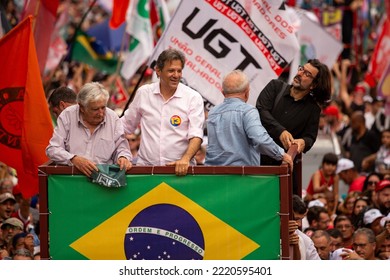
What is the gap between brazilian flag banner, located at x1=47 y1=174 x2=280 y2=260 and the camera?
36.4 feet

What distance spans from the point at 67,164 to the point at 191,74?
164 inches

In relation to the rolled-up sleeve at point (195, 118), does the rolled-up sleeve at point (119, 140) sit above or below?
below

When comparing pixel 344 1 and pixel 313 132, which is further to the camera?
pixel 344 1

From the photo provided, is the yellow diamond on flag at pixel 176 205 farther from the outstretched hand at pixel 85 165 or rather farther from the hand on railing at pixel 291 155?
the hand on railing at pixel 291 155

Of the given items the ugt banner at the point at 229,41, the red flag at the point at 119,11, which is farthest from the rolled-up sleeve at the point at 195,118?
the red flag at the point at 119,11

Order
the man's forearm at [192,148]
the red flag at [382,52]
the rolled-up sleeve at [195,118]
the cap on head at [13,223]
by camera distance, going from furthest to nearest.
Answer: the red flag at [382,52], the cap on head at [13,223], the rolled-up sleeve at [195,118], the man's forearm at [192,148]

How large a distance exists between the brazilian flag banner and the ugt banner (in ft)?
13.2

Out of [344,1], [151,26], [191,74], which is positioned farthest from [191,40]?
[344,1]

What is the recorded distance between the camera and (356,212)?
16.9 meters

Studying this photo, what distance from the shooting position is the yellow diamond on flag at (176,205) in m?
11.1

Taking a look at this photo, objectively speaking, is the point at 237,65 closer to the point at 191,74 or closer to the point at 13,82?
the point at 191,74

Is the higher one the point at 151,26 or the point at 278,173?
the point at 151,26

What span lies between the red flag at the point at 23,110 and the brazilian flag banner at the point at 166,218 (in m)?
2.32

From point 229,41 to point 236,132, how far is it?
11.9 feet
